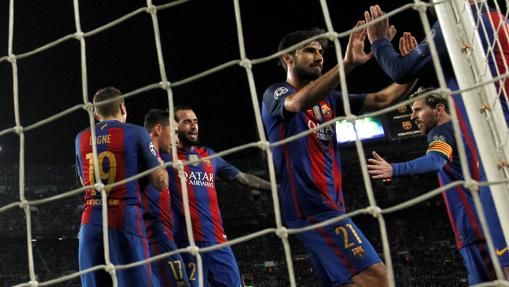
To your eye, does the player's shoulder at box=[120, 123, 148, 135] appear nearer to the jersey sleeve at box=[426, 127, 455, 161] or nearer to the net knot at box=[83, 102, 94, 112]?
the net knot at box=[83, 102, 94, 112]

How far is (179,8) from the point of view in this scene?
12984 millimetres

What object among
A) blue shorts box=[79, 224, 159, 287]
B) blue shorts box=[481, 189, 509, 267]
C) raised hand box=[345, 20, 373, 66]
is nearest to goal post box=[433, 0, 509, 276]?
blue shorts box=[481, 189, 509, 267]

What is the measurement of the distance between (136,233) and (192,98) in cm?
1444

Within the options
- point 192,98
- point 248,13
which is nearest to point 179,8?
point 248,13

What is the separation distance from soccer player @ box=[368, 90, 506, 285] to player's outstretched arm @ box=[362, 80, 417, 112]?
0.32ft

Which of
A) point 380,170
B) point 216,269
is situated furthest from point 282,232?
point 216,269

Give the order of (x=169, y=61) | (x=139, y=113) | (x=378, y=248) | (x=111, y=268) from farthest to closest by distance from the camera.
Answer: (x=378, y=248), (x=139, y=113), (x=169, y=61), (x=111, y=268)

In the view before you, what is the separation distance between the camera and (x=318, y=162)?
127 inches

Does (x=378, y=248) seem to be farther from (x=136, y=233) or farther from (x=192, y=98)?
(x=136, y=233)

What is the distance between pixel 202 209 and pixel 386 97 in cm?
188

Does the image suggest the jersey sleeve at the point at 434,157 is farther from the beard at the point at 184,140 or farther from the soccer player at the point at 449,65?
the beard at the point at 184,140

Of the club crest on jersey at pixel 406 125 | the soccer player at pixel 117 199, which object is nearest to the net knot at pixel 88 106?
the soccer player at pixel 117 199

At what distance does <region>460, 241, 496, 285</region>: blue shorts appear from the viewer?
3.31 meters

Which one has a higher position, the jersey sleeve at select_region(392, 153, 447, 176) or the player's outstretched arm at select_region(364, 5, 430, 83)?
the player's outstretched arm at select_region(364, 5, 430, 83)
